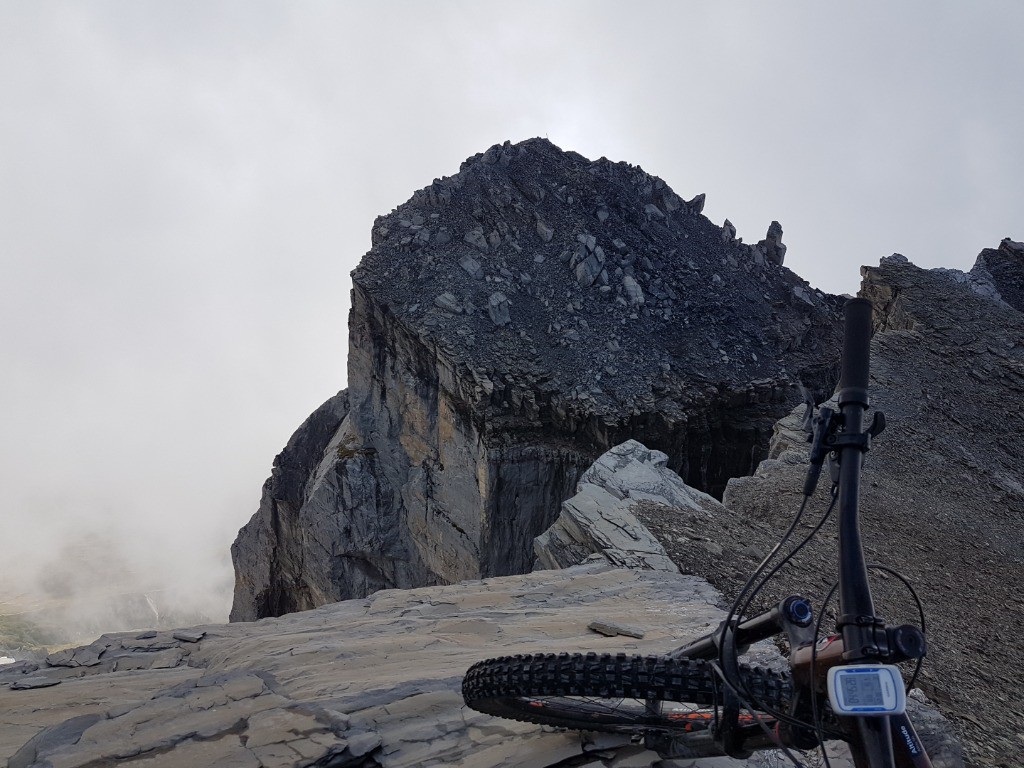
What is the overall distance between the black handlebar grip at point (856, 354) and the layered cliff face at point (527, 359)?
15.0 m

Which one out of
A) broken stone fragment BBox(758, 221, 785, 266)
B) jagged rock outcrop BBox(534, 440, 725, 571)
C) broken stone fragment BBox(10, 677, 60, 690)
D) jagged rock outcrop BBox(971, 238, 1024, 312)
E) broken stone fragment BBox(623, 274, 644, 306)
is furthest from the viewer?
broken stone fragment BBox(758, 221, 785, 266)

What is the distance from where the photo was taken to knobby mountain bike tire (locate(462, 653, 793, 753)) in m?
2.65

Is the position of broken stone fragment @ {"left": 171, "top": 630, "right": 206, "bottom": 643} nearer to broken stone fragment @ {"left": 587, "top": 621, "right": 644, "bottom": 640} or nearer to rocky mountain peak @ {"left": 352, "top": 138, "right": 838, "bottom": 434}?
broken stone fragment @ {"left": 587, "top": 621, "right": 644, "bottom": 640}

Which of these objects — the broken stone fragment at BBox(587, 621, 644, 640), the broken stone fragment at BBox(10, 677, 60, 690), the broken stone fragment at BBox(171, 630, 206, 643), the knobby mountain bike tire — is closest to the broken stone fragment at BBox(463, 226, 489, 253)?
the broken stone fragment at BBox(171, 630, 206, 643)

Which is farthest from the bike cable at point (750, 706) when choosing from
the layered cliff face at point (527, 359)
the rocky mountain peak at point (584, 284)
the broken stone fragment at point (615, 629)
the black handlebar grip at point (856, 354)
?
the rocky mountain peak at point (584, 284)

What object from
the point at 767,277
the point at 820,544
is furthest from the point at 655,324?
the point at 820,544

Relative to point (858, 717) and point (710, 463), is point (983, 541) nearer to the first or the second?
point (858, 717)

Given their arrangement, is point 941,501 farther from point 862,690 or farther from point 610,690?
point 862,690

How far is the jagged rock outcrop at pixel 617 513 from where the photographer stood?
783cm

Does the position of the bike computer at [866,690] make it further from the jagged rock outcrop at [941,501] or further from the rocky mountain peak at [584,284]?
the rocky mountain peak at [584,284]

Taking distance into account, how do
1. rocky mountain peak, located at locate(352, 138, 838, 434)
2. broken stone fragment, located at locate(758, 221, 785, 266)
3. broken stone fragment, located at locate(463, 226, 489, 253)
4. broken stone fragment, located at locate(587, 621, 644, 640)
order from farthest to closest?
broken stone fragment, located at locate(758, 221, 785, 266), broken stone fragment, located at locate(463, 226, 489, 253), rocky mountain peak, located at locate(352, 138, 838, 434), broken stone fragment, located at locate(587, 621, 644, 640)

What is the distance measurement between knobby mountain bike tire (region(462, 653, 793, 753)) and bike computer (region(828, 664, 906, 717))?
0.59m

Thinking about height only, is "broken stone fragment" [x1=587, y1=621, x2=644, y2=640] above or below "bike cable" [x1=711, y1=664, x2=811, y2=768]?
below

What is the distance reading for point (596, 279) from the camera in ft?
66.9
